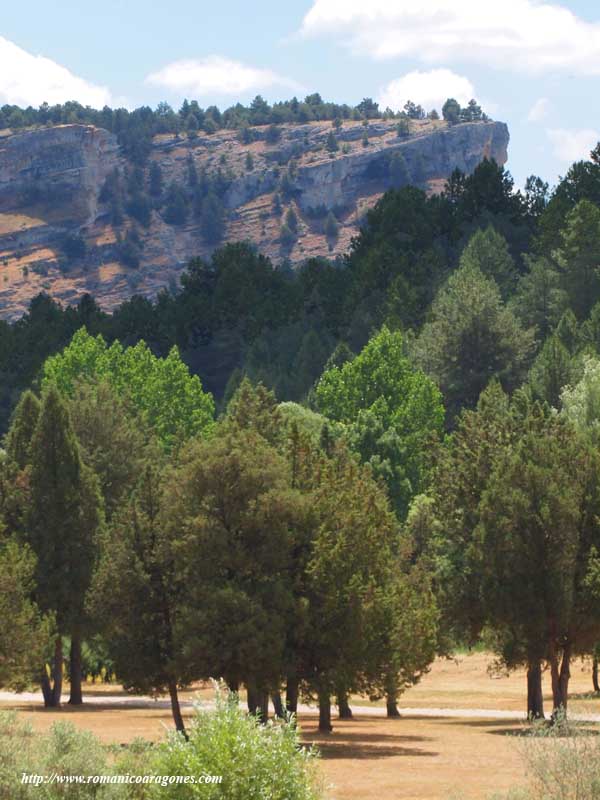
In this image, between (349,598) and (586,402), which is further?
(586,402)

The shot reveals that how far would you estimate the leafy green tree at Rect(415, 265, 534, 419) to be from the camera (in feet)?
406

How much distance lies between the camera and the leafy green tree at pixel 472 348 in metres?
124

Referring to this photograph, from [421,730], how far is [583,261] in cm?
8517

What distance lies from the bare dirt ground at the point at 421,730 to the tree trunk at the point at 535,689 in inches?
32.2

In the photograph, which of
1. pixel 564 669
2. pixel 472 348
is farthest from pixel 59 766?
pixel 472 348

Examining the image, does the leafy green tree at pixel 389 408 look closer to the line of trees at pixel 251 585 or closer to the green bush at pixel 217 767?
the line of trees at pixel 251 585

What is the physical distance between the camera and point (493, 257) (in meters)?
145

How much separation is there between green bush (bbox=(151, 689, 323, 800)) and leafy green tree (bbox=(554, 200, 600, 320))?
110632 mm

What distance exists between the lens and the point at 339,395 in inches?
4508

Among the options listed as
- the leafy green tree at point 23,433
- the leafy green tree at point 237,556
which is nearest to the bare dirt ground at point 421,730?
the leafy green tree at point 237,556

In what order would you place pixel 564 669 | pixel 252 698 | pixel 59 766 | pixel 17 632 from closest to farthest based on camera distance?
pixel 59 766 → pixel 252 698 → pixel 17 632 → pixel 564 669

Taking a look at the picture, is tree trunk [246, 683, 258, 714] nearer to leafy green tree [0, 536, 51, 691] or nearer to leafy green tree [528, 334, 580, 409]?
leafy green tree [0, 536, 51, 691]

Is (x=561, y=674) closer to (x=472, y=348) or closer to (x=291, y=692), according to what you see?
(x=291, y=692)

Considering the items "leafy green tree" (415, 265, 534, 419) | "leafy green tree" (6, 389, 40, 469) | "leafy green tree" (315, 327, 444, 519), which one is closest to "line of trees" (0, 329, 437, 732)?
"leafy green tree" (6, 389, 40, 469)
